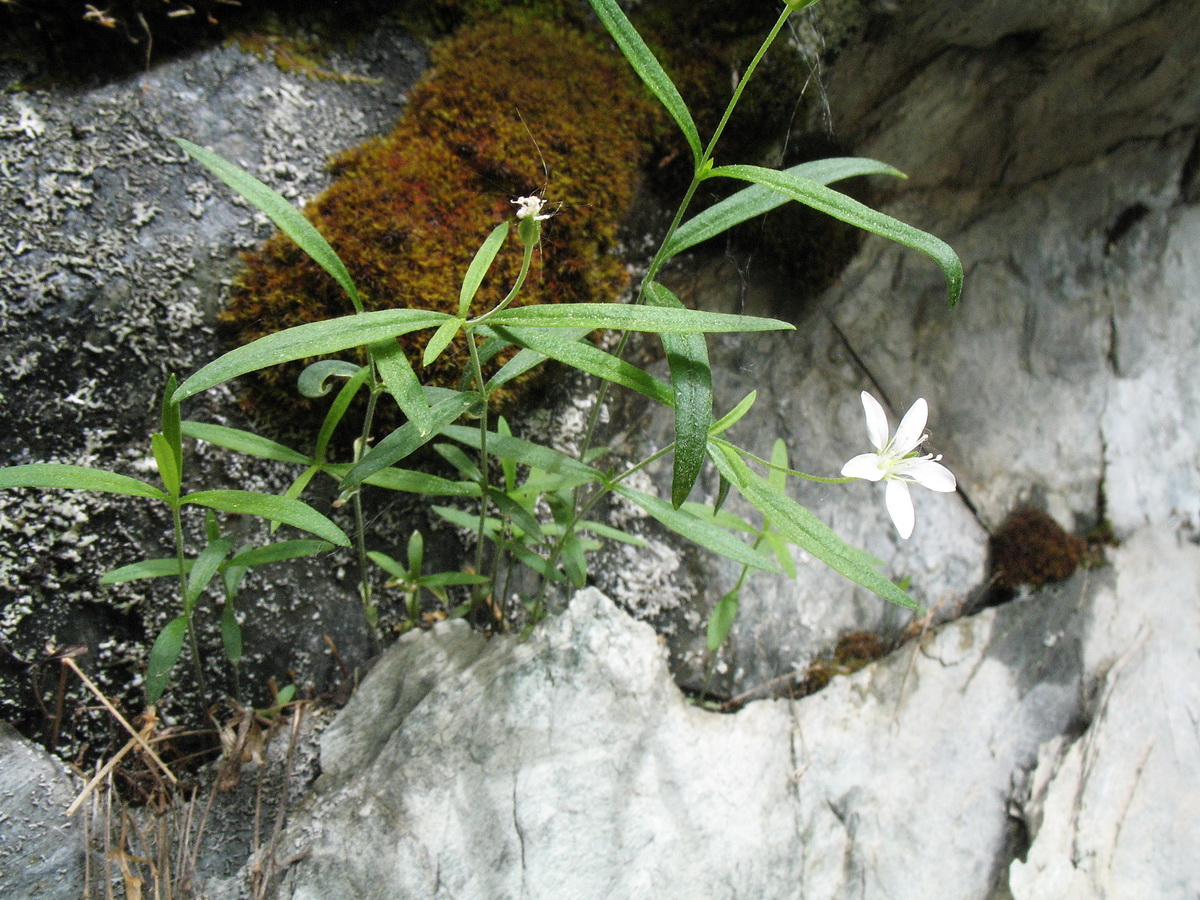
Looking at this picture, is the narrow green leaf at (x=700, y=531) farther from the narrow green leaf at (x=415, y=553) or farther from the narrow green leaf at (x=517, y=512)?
the narrow green leaf at (x=415, y=553)

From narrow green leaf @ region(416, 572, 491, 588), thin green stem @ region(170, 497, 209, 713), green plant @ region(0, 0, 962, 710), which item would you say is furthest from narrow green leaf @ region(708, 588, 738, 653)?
thin green stem @ region(170, 497, 209, 713)

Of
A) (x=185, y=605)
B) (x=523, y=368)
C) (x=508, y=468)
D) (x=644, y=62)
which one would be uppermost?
(x=644, y=62)

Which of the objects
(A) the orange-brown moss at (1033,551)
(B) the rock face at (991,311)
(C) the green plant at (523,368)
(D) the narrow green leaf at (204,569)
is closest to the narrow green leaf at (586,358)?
(C) the green plant at (523,368)

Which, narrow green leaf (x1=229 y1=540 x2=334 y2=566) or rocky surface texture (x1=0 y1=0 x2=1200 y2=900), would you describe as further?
rocky surface texture (x1=0 y1=0 x2=1200 y2=900)

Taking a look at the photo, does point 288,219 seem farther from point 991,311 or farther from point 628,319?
point 991,311

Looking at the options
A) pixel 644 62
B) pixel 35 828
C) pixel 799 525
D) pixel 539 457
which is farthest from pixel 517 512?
pixel 35 828

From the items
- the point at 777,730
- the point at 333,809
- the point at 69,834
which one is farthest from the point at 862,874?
the point at 69,834

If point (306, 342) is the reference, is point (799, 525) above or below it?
below

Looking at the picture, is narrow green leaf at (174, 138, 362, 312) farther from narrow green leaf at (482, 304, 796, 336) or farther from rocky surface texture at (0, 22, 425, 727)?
rocky surface texture at (0, 22, 425, 727)
